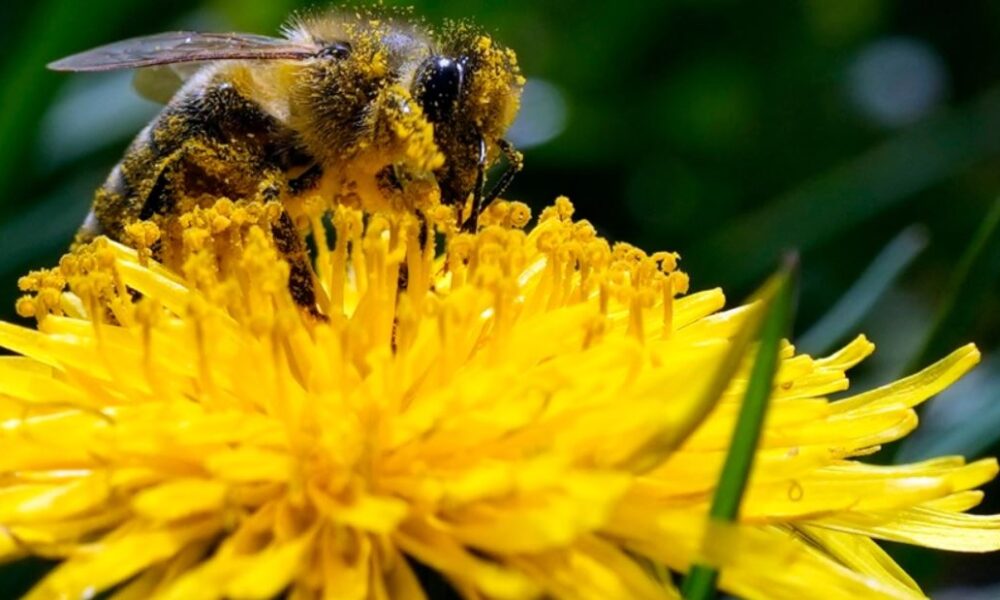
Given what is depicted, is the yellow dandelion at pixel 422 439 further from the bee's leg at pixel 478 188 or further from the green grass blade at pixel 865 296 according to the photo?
the green grass blade at pixel 865 296

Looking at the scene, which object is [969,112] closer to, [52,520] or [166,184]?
[166,184]

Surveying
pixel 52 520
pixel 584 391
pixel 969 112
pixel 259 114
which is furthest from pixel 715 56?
pixel 52 520

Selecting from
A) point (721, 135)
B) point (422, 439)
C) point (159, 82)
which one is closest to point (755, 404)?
point (422, 439)

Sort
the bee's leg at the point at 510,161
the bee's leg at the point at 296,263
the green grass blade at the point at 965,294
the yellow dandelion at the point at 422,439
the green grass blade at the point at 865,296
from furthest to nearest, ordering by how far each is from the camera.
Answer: the green grass blade at the point at 865,296
the green grass blade at the point at 965,294
the bee's leg at the point at 510,161
the bee's leg at the point at 296,263
the yellow dandelion at the point at 422,439

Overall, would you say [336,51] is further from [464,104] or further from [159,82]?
[159,82]

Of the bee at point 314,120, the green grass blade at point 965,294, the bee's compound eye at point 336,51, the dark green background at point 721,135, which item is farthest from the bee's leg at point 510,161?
the dark green background at point 721,135

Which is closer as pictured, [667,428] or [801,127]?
[667,428]

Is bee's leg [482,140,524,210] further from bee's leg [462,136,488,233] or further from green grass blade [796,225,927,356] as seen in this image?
green grass blade [796,225,927,356]

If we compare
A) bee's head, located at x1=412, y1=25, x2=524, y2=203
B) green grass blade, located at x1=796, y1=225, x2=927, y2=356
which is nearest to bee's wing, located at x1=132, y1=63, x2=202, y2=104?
bee's head, located at x1=412, y1=25, x2=524, y2=203

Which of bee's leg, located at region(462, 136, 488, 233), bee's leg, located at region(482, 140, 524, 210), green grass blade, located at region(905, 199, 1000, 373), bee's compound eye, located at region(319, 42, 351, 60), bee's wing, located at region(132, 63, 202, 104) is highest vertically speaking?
green grass blade, located at region(905, 199, 1000, 373)
